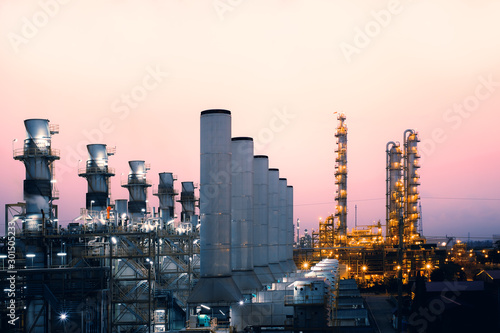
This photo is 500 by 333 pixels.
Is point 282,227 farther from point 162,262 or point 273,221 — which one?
point 162,262

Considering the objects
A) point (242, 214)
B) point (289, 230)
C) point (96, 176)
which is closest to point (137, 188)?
point (96, 176)

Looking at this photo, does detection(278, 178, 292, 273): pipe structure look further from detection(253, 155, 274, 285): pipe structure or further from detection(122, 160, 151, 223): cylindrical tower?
detection(122, 160, 151, 223): cylindrical tower

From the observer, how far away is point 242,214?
45.7 metres

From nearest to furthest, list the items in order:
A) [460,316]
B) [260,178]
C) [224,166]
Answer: [224,166] → [460,316] → [260,178]

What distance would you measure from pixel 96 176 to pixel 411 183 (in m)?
51.2

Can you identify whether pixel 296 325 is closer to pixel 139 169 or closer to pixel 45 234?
pixel 45 234

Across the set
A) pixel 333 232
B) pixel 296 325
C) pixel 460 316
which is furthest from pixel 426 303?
pixel 333 232

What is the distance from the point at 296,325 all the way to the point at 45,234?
20.2 m

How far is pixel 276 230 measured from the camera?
61.1 m

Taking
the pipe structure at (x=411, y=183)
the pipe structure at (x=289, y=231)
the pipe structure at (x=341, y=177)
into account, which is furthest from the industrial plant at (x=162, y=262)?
the pipe structure at (x=411, y=183)

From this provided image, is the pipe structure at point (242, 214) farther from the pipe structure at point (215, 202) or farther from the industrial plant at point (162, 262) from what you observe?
the pipe structure at point (215, 202)

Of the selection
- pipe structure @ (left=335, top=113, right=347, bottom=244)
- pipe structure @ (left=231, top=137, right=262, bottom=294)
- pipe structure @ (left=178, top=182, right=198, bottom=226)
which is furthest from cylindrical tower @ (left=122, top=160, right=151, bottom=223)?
pipe structure @ (left=335, top=113, right=347, bottom=244)

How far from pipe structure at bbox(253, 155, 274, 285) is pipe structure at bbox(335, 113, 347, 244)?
3703 centimetres

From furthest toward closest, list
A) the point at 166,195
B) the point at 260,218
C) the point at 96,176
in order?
the point at 166,195 < the point at 96,176 < the point at 260,218
